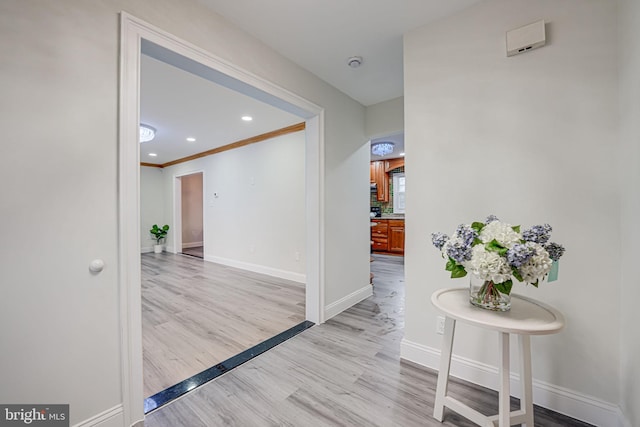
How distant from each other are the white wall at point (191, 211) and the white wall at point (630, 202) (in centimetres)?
779

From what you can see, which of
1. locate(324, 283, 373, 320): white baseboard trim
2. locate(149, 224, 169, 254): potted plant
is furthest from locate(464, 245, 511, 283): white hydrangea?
locate(149, 224, 169, 254): potted plant

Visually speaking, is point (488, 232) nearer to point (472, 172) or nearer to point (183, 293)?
point (472, 172)

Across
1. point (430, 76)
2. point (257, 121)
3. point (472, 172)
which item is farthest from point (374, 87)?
point (257, 121)

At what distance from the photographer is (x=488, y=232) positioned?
112 cm

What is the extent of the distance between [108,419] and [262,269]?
3318mm

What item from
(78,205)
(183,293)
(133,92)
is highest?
(133,92)

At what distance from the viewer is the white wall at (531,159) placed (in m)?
1.30

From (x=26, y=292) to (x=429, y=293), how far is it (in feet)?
7.10

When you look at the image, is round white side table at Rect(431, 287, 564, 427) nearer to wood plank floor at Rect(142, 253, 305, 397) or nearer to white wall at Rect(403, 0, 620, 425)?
white wall at Rect(403, 0, 620, 425)

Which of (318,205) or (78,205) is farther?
(318,205)


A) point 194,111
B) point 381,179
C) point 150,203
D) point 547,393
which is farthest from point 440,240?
point 150,203

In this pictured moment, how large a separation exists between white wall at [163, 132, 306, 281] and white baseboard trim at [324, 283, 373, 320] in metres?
1.14

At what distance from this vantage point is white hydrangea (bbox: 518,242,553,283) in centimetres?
101

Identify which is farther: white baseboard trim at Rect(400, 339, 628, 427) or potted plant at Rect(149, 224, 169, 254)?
potted plant at Rect(149, 224, 169, 254)
